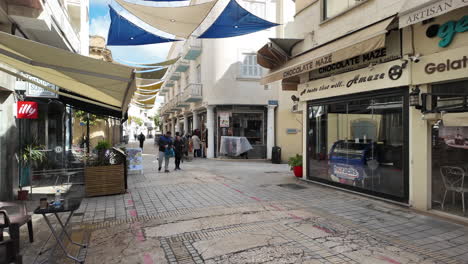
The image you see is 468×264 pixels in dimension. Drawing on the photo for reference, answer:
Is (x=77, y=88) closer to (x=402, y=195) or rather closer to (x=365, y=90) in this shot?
(x=365, y=90)

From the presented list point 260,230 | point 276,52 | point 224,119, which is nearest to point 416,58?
point 260,230

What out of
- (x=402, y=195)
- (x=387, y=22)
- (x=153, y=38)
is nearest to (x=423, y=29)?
(x=387, y=22)

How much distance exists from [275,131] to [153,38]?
11.3m

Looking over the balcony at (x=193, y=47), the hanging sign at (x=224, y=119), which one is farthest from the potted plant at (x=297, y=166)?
the balcony at (x=193, y=47)

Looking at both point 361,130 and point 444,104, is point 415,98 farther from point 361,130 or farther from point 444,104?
point 361,130

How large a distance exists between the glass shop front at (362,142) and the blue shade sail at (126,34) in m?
6.32

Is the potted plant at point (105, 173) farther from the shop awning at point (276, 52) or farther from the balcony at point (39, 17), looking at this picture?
the shop awning at point (276, 52)

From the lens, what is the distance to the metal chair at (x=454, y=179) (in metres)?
5.61

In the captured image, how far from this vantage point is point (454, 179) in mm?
5766

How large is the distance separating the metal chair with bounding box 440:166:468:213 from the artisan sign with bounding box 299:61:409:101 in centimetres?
201

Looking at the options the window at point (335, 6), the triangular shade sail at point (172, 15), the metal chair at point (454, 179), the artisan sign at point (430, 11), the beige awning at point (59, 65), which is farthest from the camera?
the triangular shade sail at point (172, 15)

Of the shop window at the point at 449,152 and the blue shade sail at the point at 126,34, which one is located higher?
the blue shade sail at the point at 126,34

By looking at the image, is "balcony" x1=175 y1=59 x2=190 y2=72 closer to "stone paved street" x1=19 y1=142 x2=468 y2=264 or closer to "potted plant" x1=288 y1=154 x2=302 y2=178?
"potted plant" x1=288 y1=154 x2=302 y2=178

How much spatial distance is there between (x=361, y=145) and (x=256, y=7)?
14121mm
